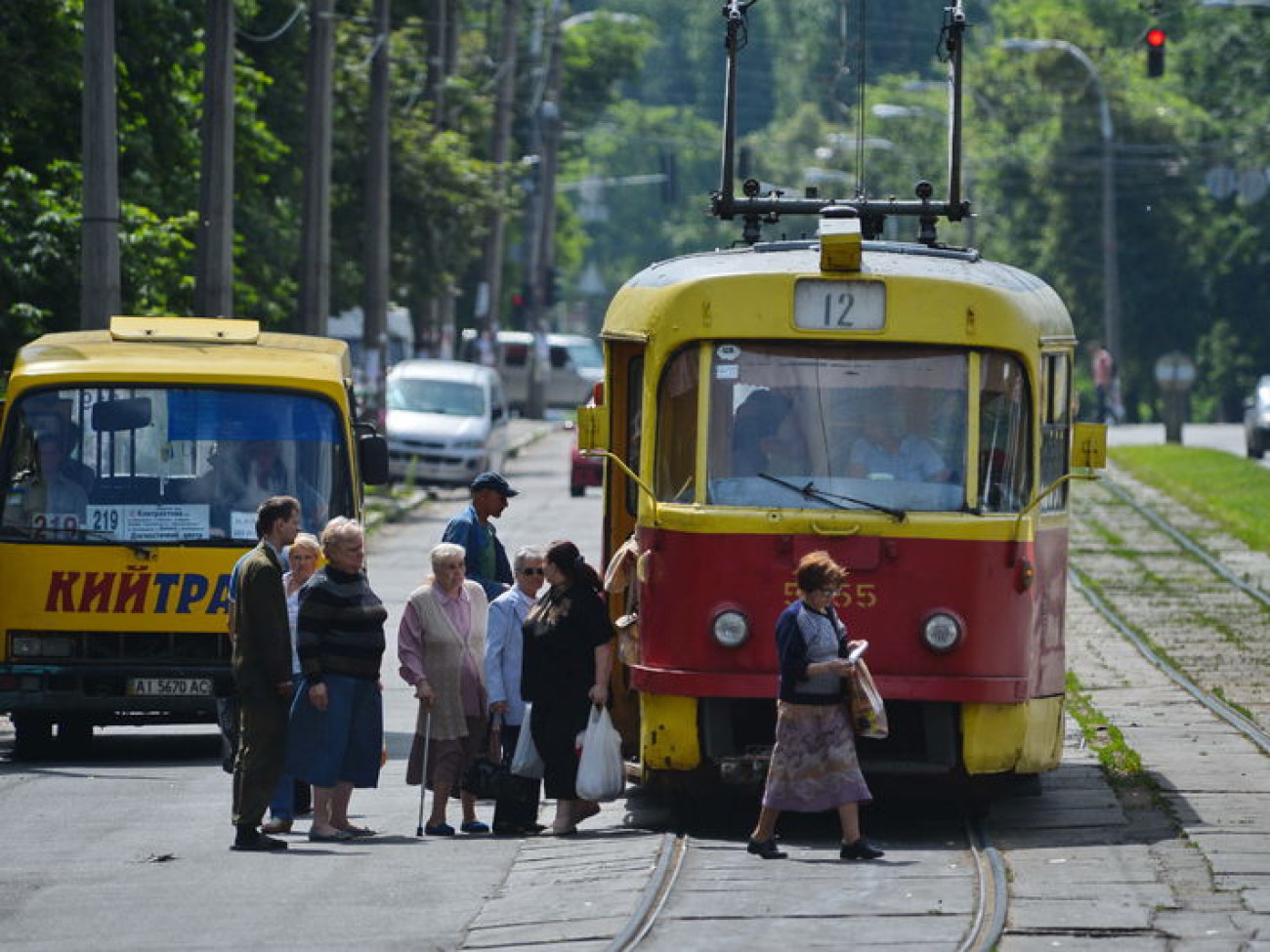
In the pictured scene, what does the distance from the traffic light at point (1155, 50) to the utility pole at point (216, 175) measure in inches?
602

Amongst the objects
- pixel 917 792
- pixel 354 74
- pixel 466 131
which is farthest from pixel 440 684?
pixel 466 131

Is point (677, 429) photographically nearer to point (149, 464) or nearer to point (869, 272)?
point (869, 272)

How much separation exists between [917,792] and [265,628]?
9.85 feet

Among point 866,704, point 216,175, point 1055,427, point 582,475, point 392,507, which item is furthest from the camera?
point 582,475

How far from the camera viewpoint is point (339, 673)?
44.5ft

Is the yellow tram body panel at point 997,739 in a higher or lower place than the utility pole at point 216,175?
lower

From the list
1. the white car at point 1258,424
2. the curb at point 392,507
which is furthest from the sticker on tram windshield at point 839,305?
the white car at point 1258,424

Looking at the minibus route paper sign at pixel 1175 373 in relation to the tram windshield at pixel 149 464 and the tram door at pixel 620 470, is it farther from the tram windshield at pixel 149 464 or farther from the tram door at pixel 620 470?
the tram door at pixel 620 470

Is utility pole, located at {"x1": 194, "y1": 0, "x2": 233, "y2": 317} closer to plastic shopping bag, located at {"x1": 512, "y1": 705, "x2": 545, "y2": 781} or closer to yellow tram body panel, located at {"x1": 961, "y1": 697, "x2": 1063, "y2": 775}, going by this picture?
plastic shopping bag, located at {"x1": 512, "y1": 705, "x2": 545, "y2": 781}

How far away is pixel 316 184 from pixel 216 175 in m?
7.73

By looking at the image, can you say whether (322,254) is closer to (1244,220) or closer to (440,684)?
(440,684)

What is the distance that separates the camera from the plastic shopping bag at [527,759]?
13938 millimetres

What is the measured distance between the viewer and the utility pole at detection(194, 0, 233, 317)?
27641 millimetres

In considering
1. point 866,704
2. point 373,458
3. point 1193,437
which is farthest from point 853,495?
point 1193,437
